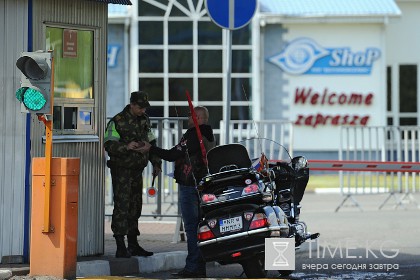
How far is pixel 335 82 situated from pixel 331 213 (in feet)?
39.9

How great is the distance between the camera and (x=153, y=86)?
111 ft

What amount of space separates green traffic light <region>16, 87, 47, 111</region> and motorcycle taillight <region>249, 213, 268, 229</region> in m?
2.31

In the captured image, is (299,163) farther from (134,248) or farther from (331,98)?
(331,98)

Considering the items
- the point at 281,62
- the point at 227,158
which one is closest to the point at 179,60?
the point at 281,62

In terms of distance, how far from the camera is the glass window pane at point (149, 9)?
3384cm

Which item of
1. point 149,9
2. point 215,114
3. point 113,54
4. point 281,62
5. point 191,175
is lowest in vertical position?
point 191,175

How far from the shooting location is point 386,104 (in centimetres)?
3531

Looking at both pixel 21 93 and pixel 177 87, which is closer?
pixel 21 93

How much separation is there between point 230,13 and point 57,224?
3.52 meters

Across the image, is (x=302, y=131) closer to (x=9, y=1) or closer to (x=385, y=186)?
(x=385, y=186)

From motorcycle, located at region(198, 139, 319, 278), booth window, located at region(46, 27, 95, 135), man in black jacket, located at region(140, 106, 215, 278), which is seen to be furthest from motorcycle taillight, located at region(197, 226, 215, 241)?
booth window, located at region(46, 27, 95, 135)

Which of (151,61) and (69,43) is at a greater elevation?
(151,61)

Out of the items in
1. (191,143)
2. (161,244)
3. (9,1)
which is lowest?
(161,244)

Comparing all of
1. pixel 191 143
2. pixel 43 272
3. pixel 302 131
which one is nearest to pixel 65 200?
pixel 43 272
